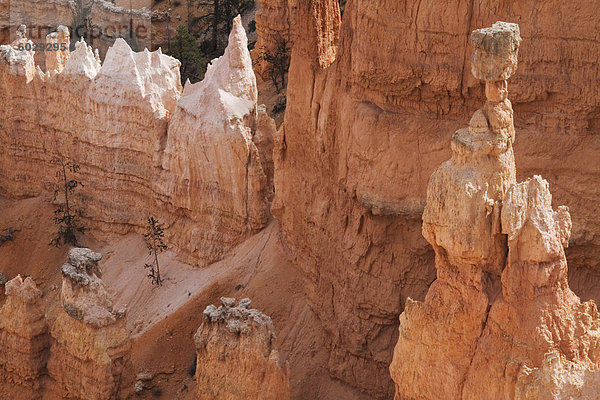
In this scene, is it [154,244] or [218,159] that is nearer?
[218,159]

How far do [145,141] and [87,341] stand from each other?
699cm

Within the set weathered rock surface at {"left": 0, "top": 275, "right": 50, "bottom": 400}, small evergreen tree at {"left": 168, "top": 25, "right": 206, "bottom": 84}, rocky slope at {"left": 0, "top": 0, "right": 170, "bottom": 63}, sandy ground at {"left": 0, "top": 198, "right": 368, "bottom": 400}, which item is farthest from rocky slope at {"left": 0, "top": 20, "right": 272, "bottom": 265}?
rocky slope at {"left": 0, "top": 0, "right": 170, "bottom": 63}

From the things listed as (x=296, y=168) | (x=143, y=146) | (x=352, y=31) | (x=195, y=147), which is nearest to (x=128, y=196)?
(x=143, y=146)

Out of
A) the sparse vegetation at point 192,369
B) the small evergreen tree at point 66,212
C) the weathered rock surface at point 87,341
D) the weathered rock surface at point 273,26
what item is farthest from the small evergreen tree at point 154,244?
the weathered rock surface at point 273,26

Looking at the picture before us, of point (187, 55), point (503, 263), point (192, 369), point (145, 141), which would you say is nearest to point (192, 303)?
point (192, 369)

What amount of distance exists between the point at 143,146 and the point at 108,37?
19665 millimetres

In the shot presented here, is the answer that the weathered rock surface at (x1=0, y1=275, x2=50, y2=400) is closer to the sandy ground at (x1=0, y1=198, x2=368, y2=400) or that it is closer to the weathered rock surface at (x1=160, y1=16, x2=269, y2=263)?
the sandy ground at (x1=0, y1=198, x2=368, y2=400)

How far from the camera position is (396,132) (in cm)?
1823

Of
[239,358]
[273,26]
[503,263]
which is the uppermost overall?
[273,26]

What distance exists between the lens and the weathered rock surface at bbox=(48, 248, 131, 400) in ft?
65.1

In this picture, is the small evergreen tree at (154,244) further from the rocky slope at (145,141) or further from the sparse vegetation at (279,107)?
the sparse vegetation at (279,107)

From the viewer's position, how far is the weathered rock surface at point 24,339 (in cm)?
2073

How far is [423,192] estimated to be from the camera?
1808cm

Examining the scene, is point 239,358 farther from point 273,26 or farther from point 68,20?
point 68,20
